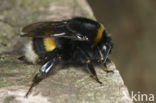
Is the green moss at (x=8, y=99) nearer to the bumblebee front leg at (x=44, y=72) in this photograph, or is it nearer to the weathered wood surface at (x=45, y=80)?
the weathered wood surface at (x=45, y=80)

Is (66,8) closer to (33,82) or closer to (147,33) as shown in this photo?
(33,82)

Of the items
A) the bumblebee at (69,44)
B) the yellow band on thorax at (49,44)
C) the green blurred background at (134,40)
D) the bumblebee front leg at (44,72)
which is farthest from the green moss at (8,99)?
the green blurred background at (134,40)

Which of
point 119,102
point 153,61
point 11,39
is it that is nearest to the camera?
point 119,102

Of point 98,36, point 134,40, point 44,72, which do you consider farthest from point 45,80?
point 134,40

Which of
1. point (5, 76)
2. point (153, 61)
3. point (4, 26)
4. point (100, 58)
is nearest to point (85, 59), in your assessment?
point (100, 58)

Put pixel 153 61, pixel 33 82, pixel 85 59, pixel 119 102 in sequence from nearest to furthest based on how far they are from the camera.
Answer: pixel 119 102, pixel 33 82, pixel 85 59, pixel 153 61

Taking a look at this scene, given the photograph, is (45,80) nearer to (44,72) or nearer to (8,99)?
(44,72)

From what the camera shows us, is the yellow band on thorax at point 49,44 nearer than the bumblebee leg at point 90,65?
No
